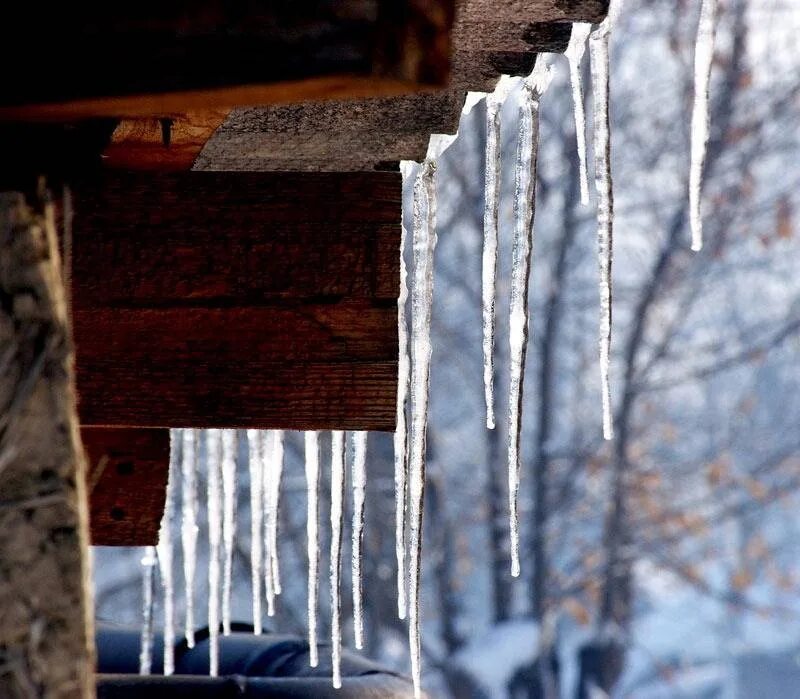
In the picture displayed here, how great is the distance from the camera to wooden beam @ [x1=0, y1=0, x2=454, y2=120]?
0.87 m

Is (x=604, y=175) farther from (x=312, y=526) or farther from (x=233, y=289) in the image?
(x=312, y=526)

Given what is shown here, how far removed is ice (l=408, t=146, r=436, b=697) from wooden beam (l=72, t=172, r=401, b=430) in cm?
63

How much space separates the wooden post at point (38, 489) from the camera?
928mm

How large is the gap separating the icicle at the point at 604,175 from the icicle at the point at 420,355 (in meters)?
0.33

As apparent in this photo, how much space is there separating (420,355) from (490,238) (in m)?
0.36

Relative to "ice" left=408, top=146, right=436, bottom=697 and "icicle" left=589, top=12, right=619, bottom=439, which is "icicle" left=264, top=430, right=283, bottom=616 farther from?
"icicle" left=589, top=12, right=619, bottom=439

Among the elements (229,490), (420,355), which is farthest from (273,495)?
A: (420,355)

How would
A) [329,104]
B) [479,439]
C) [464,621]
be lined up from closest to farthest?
[329,104] < [479,439] < [464,621]

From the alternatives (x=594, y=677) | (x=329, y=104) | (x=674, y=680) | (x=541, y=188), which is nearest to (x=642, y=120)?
(x=541, y=188)

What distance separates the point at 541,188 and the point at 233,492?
6.00 metres

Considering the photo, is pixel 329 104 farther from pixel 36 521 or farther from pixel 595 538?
pixel 595 538

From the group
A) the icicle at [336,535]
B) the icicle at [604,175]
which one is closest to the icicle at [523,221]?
the icicle at [604,175]

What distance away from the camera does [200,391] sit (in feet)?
5.28

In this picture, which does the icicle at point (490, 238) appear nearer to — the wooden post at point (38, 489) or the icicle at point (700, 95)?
the icicle at point (700, 95)
